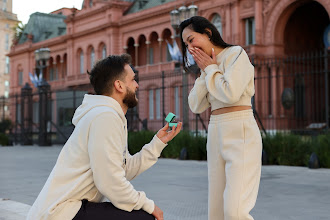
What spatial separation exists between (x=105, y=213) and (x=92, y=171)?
278 millimetres

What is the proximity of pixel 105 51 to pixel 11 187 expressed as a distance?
32398 mm

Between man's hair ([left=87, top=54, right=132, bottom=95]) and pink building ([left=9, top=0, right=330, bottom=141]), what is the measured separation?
13390 millimetres

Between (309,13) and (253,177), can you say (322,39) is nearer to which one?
(309,13)

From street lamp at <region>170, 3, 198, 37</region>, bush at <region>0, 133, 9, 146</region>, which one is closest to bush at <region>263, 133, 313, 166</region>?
street lamp at <region>170, 3, 198, 37</region>

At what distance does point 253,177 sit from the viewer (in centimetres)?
328

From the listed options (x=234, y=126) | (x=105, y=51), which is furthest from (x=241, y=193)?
(x=105, y=51)

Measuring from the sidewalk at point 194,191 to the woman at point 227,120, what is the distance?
221 centimetres

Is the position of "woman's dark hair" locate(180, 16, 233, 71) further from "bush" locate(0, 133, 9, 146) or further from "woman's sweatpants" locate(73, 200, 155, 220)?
"bush" locate(0, 133, 9, 146)

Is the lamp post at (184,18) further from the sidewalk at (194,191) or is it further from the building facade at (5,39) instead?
the building facade at (5,39)

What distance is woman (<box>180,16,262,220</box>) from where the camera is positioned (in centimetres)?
323

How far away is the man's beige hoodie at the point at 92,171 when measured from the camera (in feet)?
9.44

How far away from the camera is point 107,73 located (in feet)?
10.1

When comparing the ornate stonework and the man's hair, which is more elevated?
the ornate stonework

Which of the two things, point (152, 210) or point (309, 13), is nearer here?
point (152, 210)
